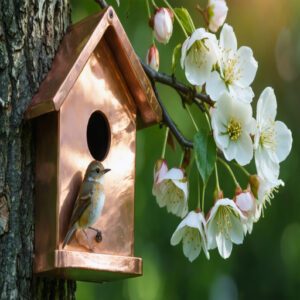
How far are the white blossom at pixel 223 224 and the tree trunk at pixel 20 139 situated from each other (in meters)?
0.39

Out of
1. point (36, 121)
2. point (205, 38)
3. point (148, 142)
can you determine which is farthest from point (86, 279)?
point (148, 142)

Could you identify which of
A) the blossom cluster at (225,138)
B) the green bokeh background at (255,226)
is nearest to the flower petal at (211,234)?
the blossom cluster at (225,138)

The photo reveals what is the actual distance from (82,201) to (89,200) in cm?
2

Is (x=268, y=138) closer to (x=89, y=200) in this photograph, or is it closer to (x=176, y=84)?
(x=176, y=84)

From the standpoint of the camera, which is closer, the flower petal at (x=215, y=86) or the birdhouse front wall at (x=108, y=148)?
the birdhouse front wall at (x=108, y=148)

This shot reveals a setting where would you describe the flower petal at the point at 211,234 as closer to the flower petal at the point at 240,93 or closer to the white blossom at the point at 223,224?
the white blossom at the point at 223,224

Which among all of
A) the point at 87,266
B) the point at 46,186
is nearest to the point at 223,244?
the point at 87,266

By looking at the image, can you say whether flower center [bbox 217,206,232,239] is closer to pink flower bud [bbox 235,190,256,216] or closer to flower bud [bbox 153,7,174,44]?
pink flower bud [bbox 235,190,256,216]

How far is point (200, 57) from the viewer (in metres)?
3.31

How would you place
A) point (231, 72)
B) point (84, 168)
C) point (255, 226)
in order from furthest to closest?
point (255, 226), point (231, 72), point (84, 168)

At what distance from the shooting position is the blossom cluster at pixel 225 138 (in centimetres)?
328

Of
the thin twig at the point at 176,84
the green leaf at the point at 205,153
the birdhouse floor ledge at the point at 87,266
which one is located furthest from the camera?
the thin twig at the point at 176,84

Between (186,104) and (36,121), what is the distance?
523mm

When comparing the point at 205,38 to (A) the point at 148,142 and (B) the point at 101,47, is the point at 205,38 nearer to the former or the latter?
(B) the point at 101,47
